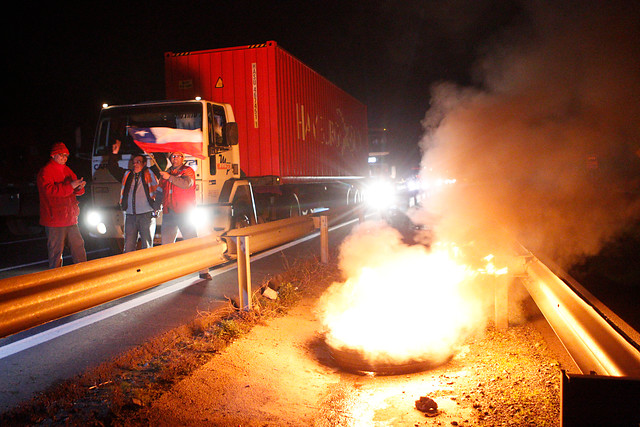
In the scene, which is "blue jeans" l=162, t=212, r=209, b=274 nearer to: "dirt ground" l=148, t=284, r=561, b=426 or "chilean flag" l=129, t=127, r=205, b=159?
"chilean flag" l=129, t=127, r=205, b=159

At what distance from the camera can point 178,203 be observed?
780cm

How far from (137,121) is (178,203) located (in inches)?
98.3

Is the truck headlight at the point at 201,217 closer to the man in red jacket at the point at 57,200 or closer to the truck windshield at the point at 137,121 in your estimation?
the truck windshield at the point at 137,121

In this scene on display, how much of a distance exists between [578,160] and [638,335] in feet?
35.4

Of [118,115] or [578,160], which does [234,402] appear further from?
[578,160]

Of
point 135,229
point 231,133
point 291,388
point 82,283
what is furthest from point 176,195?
point 291,388

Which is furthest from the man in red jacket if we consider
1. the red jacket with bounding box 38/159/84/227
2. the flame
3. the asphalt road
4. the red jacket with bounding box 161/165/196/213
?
the flame

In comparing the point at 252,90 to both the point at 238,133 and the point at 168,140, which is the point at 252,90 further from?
the point at 168,140

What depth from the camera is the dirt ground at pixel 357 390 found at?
3178 millimetres

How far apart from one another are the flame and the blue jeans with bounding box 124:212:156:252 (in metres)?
3.21

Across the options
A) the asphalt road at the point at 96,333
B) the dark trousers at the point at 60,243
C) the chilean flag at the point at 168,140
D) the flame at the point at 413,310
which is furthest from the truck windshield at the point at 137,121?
the flame at the point at 413,310

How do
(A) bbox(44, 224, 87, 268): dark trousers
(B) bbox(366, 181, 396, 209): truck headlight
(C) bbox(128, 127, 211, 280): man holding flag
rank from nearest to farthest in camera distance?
(A) bbox(44, 224, 87, 268): dark trousers → (C) bbox(128, 127, 211, 280): man holding flag → (B) bbox(366, 181, 396, 209): truck headlight

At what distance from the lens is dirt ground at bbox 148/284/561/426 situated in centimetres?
318

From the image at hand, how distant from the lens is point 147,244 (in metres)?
8.05
